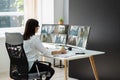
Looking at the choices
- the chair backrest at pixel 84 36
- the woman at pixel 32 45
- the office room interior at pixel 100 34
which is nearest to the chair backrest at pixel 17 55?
the woman at pixel 32 45

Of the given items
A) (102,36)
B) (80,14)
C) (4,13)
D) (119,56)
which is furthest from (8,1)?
(119,56)

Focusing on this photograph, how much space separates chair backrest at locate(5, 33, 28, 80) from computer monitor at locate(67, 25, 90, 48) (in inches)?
36.7

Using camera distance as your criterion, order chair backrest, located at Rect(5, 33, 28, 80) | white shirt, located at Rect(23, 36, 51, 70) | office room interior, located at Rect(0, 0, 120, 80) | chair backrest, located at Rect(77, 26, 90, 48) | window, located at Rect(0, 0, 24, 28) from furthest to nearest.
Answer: window, located at Rect(0, 0, 24, 28), office room interior, located at Rect(0, 0, 120, 80), chair backrest, located at Rect(77, 26, 90, 48), white shirt, located at Rect(23, 36, 51, 70), chair backrest, located at Rect(5, 33, 28, 80)

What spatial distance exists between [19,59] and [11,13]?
9.20ft

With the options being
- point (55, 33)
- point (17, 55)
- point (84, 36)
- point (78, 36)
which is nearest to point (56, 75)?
point (55, 33)

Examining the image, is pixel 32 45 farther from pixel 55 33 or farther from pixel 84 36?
pixel 55 33

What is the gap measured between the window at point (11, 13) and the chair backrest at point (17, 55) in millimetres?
2495

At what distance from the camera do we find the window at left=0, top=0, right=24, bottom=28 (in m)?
5.66

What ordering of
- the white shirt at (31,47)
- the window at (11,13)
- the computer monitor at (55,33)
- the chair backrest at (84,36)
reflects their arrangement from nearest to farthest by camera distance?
the white shirt at (31,47), the chair backrest at (84,36), the computer monitor at (55,33), the window at (11,13)

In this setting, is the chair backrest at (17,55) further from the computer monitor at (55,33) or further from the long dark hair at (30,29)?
the computer monitor at (55,33)

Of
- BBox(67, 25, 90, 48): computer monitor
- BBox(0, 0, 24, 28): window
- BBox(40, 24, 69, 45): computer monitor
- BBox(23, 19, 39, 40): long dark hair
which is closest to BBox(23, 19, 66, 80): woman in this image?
BBox(23, 19, 39, 40): long dark hair

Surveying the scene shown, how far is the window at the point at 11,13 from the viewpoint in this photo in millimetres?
5656

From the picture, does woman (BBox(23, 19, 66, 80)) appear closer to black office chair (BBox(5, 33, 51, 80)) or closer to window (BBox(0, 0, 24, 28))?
black office chair (BBox(5, 33, 51, 80))

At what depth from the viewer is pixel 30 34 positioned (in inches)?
131
